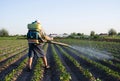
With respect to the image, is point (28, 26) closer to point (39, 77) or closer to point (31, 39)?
point (31, 39)

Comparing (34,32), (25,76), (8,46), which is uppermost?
(34,32)

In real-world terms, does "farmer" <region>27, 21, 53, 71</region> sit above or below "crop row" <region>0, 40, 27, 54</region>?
above

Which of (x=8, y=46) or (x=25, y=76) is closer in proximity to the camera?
(x=25, y=76)

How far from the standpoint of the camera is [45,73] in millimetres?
9633

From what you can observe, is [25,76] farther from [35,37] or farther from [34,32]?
[34,32]

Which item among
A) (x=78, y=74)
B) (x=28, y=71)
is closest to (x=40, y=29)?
(x=28, y=71)

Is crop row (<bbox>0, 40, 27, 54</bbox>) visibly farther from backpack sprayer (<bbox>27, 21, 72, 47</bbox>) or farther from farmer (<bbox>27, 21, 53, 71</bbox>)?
backpack sprayer (<bbox>27, 21, 72, 47</bbox>)

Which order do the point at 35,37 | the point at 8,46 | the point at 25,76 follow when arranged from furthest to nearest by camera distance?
1. the point at 8,46
2. the point at 35,37
3. the point at 25,76

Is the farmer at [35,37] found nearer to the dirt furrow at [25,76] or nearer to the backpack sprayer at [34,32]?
the backpack sprayer at [34,32]

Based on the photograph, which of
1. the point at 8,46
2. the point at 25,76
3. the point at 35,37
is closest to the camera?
the point at 25,76

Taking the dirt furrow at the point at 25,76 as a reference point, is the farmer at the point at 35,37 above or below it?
above

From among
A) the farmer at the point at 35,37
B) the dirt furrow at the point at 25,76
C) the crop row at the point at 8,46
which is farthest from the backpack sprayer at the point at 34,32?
the crop row at the point at 8,46

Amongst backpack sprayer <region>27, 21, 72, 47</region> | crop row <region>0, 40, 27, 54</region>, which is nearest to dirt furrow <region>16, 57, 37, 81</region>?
backpack sprayer <region>27, 21, 72, 47</region>

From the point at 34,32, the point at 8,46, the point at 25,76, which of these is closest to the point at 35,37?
the point at 34,32
